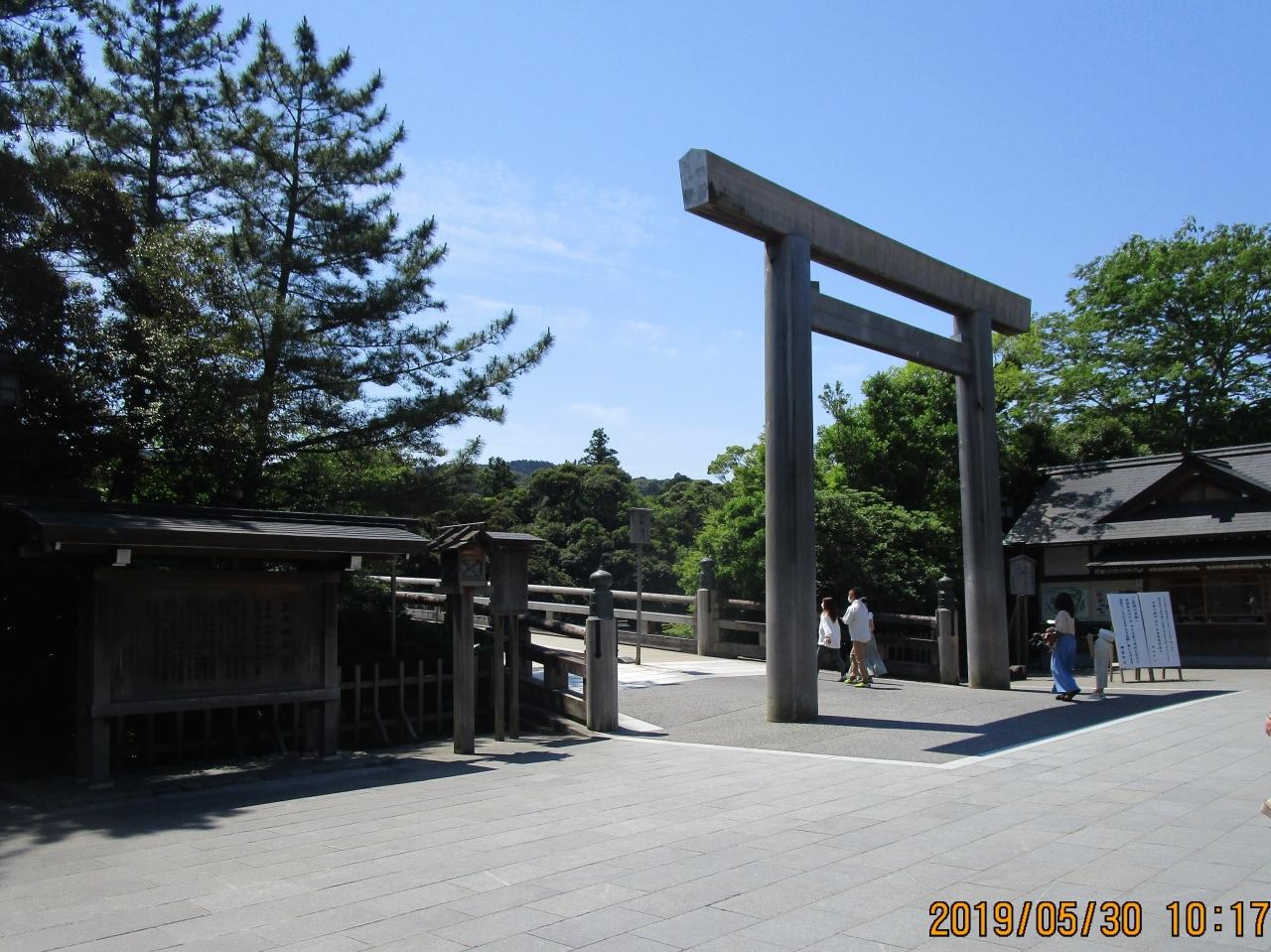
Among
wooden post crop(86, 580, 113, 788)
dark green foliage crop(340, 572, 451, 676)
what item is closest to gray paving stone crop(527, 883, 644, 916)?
wooden post crop(86, 580, 113, 788)

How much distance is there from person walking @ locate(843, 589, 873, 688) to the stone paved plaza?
17.2 ft

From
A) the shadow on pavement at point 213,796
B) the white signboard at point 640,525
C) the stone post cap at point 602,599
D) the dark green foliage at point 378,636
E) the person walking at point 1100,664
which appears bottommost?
the shadow on pavement at point 213,796

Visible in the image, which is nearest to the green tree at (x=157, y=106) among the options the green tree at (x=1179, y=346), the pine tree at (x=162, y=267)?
the pine tree at (x=162, y=267)

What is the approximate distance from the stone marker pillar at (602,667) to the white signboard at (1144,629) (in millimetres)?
9408

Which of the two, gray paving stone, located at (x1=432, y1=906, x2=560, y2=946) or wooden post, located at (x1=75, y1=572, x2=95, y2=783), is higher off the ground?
wooden post, located at (x1=75, y1=572, x2=95, y2=783)

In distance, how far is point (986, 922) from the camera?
14.9 ft

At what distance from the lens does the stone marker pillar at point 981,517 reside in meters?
15.0

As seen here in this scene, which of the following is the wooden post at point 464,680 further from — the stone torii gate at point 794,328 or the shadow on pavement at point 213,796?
the stone torii gate at point 794,328

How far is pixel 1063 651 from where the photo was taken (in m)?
13.4

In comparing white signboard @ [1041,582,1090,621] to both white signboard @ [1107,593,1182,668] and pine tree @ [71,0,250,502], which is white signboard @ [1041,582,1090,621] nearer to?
white signboard @ [1107,593,1182,668]

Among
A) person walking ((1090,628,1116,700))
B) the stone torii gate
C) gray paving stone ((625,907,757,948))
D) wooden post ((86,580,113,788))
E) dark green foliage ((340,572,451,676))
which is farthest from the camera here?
person walking ((1090,628,1116,700))

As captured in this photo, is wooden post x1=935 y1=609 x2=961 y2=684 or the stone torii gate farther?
wooden post x1=935 y1=609 x2=961 y2=684

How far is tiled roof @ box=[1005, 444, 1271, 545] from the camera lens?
22.0 metres

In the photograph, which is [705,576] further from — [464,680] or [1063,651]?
[464,680]
